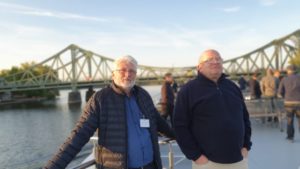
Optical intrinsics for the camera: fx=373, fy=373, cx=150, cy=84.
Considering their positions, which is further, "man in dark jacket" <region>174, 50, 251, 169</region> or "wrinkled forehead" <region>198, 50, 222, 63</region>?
"wrinkled forehead" <region>198, 50, 222, 63</region>

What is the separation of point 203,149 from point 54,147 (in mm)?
18598

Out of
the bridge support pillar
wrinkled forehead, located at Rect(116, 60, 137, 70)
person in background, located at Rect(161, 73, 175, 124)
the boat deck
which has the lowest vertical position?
the bridge support pillar

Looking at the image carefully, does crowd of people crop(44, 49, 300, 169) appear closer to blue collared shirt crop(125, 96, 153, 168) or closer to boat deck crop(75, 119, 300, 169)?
blue collared shirt crop(125, 96, 153, 168)

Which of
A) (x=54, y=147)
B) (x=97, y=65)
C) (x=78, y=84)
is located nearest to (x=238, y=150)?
(x=54, y=147)

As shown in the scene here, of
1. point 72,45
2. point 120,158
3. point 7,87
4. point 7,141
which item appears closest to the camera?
point 120,158

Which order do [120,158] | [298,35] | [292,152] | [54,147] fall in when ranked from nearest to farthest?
[120,158] → [292,152] → [54,147] → [298,35]

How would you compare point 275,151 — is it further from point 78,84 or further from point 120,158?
point 78,84

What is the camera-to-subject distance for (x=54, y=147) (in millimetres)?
20781

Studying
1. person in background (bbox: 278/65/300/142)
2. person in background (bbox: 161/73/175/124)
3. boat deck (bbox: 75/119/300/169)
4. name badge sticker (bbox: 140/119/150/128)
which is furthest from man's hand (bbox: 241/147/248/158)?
person in background (bbox: 161/73/175/124)

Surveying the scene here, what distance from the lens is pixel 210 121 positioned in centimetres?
330

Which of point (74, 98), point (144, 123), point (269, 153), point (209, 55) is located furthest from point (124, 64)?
point (74, 98)

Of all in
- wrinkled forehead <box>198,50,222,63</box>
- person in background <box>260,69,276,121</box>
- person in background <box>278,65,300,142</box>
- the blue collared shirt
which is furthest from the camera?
person in background <box>260,69,276,121</box>

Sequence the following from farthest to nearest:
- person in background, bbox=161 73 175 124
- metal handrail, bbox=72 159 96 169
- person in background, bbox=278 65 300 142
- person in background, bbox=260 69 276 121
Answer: person in background, bbox=161 73 175 124, person in background, bbox=260 69 276 121, person in background, bbox=278 65 300 142, metal handrail, bbox=72 159 96 169

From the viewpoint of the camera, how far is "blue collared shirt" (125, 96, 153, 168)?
120 inches
